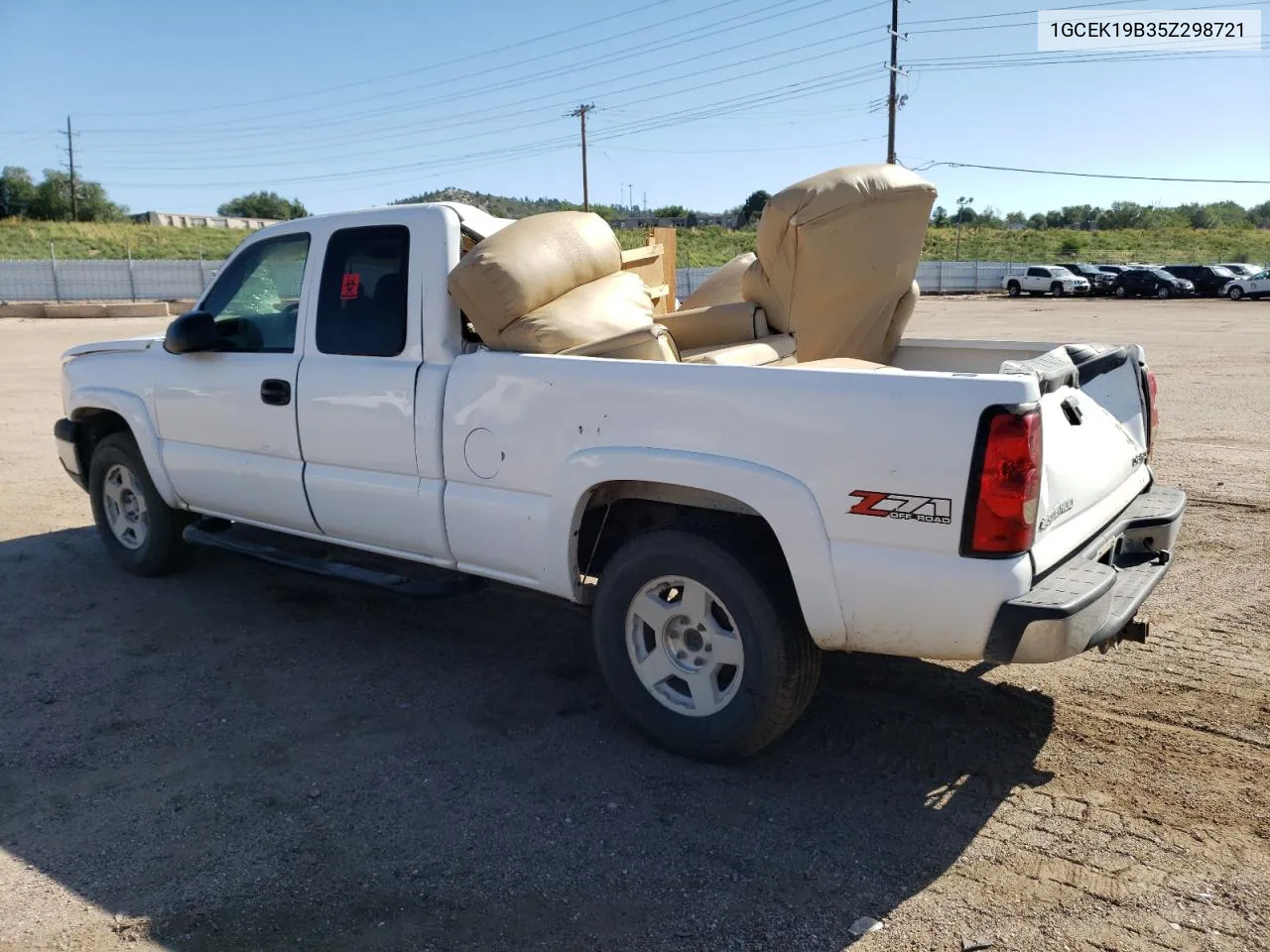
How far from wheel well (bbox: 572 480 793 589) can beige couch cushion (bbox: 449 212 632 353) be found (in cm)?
71

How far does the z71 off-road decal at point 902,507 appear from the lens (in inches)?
122

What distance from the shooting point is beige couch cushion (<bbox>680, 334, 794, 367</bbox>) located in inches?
167

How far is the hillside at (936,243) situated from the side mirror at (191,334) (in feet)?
168

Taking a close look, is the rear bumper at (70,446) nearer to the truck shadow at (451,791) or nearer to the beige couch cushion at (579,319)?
the truck shadow at (451,791)

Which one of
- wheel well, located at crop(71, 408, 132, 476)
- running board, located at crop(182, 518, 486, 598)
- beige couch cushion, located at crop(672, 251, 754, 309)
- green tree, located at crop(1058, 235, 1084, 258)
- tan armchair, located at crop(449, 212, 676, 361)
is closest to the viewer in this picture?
tan armchair, located at crop(449, 212, 676, 361)

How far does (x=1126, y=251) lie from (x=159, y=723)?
76.5 meters

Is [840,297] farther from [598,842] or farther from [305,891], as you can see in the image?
[305,891]

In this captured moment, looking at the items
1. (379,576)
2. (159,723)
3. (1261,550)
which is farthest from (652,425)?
(1261,550)

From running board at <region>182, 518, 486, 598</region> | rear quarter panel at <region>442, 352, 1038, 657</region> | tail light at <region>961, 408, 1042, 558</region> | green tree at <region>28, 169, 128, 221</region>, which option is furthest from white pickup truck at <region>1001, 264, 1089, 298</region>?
green tree at <region>28, 169, 128, 221</region>

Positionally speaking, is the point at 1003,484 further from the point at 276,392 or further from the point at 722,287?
the point at 276,392

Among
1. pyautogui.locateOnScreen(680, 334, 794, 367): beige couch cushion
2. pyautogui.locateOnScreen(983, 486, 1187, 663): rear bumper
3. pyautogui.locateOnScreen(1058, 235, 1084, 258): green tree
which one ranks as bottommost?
pyautogui.locateOnScreen(983, 486, 1187, 663): rear bumper

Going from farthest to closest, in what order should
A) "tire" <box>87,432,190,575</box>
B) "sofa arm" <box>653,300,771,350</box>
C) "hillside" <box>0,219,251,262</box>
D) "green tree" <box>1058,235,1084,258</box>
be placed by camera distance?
"green tree" <box>1058,235,1084,258</box> → "hillside" <box>0,219,251,262</box> → "tire" <box>87,432,190,575</box> → "sofa arm" <box>653,300,771,350</box>

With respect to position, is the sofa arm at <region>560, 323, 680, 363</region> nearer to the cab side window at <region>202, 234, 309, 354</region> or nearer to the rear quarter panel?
the rear quarter panel

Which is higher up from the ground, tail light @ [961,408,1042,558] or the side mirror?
the side mirror
